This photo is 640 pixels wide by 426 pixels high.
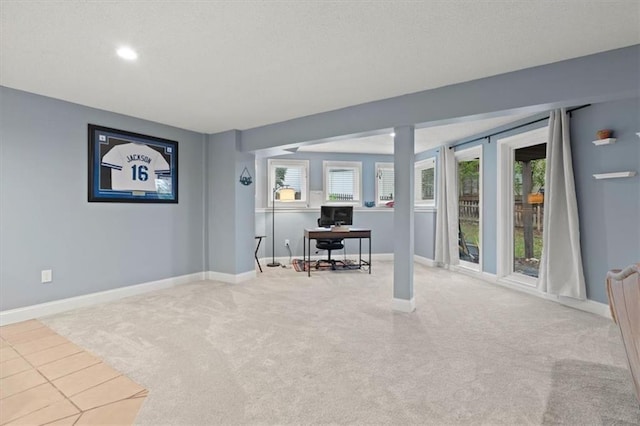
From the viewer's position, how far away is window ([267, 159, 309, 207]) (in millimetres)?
6457

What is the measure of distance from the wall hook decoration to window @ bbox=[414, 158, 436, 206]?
3510 millimetres

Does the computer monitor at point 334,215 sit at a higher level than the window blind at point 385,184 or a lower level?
lower

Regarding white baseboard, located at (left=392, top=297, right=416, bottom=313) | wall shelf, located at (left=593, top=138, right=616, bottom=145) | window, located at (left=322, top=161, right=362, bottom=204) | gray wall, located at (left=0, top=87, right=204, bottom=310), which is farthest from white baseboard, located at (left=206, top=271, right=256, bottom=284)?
wall shelf, located at (left=593, top=138, right=616, bottom=145)

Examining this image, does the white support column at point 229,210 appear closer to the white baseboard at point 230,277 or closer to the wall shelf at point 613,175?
the white baseboard at point 230,277

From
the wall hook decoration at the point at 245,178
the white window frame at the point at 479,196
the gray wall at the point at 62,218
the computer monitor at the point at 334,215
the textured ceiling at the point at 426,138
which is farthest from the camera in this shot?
the computer monitor at the point at 334,215

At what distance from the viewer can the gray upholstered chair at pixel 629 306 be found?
48.7 inches

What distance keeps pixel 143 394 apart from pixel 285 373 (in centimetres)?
85

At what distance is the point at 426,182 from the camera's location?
6.69 meters

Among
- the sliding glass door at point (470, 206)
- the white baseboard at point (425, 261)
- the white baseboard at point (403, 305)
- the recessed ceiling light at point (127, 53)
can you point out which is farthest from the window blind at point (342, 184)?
the recessed ceiling light at point (127, 53)

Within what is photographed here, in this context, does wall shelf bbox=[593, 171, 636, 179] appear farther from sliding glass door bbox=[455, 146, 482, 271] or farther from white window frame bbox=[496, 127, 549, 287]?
sliding glass door bbox=[455, 146, 482, 271]

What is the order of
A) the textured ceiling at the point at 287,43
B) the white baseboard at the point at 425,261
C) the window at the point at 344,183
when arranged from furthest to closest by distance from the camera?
the window at the point at 344,183 < the white baseboard at the point at 425,261 < the textured ceiling at the point at 287,43

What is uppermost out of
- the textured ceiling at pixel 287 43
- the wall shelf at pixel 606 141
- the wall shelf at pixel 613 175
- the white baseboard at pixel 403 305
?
the textured ceiling at pixel 287 43

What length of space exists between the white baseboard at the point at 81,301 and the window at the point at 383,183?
13.4ft

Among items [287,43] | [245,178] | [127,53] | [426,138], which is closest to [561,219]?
[426,138]
